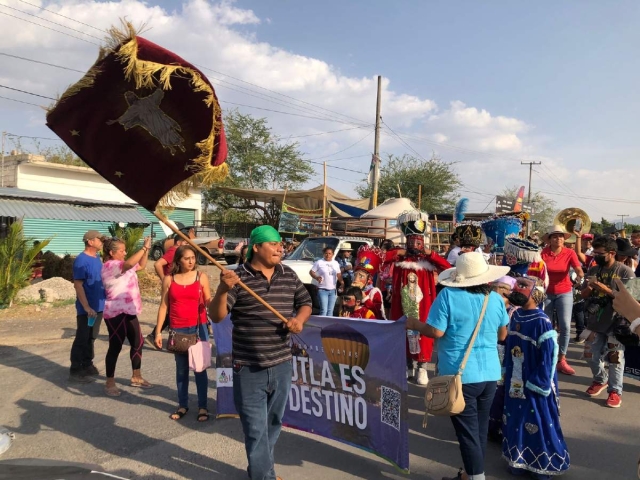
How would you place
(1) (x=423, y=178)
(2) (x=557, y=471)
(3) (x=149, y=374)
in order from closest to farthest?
1. (2) (x=557, y=471)
2. (3) (x=149, y=374)
3. (1) (x=423, y=178)

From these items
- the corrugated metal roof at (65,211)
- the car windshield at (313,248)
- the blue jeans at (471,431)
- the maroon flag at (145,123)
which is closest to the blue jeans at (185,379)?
the maroon flag at (145,123)

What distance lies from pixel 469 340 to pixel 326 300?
6628 mm

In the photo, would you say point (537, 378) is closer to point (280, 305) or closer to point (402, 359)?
point (402, 359)

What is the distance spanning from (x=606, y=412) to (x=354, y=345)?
3187 mm

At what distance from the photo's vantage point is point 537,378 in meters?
3.81

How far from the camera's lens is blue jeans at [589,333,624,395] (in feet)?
17.9

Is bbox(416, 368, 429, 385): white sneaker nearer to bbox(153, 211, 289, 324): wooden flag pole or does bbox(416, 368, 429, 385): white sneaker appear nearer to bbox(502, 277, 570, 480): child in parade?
bbox(502, 277, 570, 480): child in parade

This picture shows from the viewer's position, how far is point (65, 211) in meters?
17.5

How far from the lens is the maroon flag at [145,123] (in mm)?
3072

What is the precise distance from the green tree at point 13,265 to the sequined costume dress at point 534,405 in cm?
1097

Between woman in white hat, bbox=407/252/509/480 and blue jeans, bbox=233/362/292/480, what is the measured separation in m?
1.08

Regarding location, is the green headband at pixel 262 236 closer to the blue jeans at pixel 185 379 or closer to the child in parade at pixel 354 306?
the blue jeans at pixel 185 379

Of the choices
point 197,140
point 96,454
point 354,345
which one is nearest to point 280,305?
point 354,345

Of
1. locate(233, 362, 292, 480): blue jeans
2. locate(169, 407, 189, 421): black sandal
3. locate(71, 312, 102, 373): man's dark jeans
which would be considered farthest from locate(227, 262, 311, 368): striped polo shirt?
locate(71, 312, 102, 373): man's dark jeans
